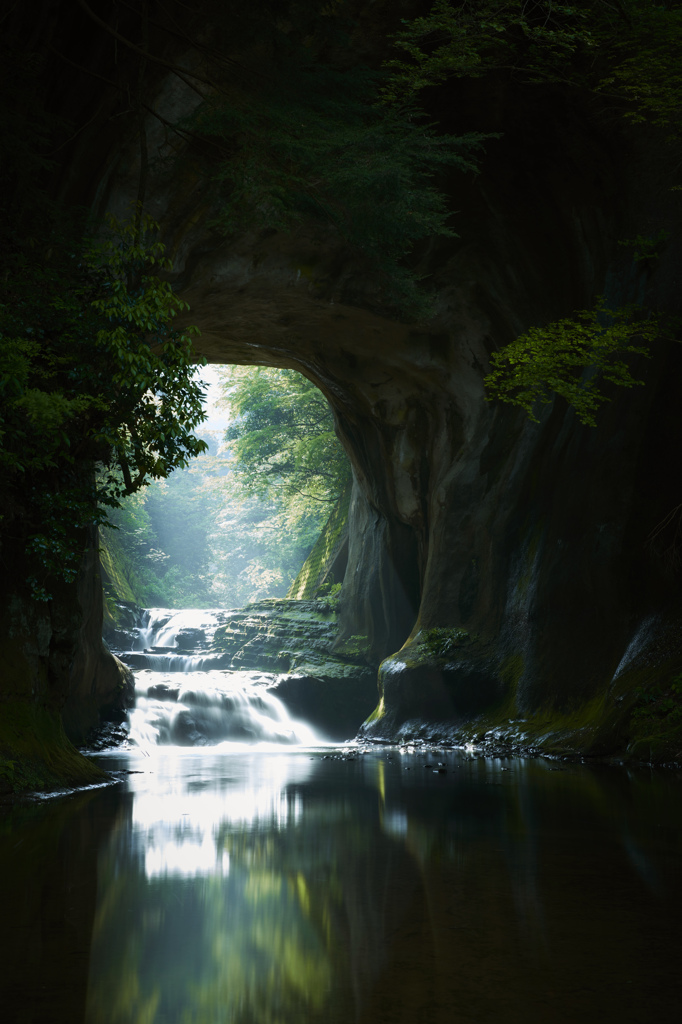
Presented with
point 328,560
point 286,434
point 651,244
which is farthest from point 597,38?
point 286,434

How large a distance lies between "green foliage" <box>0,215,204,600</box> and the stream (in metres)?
2.67

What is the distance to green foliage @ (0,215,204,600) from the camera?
7.37m

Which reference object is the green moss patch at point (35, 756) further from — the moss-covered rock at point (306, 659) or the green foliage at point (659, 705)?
the moss-covered rock at point (306, 659)

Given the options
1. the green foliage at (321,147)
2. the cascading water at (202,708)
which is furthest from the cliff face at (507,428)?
A: the cascading water at (202,708)

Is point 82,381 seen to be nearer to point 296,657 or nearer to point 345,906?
point 345,906

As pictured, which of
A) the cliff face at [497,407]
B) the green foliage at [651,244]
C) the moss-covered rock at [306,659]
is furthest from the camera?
the moss-covered rock at [306,659]

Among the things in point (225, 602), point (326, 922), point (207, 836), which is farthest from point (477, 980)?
point (225, 602)

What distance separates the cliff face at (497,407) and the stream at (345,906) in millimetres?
4578

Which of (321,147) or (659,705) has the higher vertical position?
(321,147)

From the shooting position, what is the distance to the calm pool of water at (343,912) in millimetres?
2320

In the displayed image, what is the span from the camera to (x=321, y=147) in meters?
9.36

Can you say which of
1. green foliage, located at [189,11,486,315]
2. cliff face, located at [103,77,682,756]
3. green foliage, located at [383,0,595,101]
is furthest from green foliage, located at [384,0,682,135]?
cliff face, located at [103,77,682,756]

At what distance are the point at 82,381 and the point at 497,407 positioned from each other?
10136mm

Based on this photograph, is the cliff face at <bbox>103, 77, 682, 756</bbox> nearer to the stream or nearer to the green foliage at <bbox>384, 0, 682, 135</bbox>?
the green foliage at <bbox>384, 0, 682, 135</bbox>
